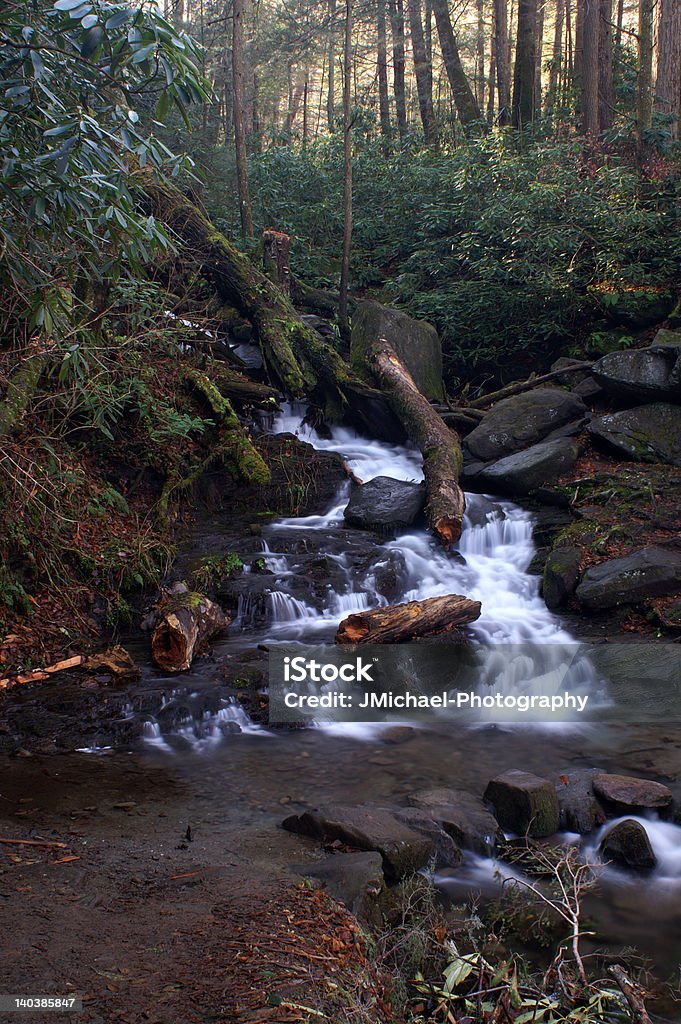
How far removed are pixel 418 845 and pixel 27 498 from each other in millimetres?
4655

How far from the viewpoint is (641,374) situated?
448 inches

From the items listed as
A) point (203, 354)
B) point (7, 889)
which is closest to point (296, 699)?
point (7, 889)

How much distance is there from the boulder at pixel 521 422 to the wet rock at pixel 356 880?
8.33 meters

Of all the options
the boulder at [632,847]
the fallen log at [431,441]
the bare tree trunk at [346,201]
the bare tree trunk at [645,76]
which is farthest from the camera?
the bare tree trunk at [645,76]

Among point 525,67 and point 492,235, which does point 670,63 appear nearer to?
point 525,67

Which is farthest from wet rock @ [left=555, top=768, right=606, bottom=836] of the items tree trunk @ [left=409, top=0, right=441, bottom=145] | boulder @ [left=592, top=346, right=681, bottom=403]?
tree trunk @ [left=409, top=0, right=441, bottom=145]

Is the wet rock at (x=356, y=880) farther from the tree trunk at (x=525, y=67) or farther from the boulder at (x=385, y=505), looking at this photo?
→ the tree trunk at (x=525, y=67)

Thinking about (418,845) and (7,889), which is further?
(418,845)

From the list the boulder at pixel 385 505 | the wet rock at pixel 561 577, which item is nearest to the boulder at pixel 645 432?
the wet rock at pixel 561 577

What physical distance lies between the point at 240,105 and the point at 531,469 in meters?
9.61

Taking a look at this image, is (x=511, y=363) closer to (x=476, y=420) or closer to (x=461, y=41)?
(x=476, y=420)

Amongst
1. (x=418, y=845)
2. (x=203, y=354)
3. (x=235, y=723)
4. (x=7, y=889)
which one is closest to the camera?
(x=7, y=889)

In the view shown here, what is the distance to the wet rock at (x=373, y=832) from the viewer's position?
436 centimetres

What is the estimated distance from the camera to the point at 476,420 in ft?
42.7
